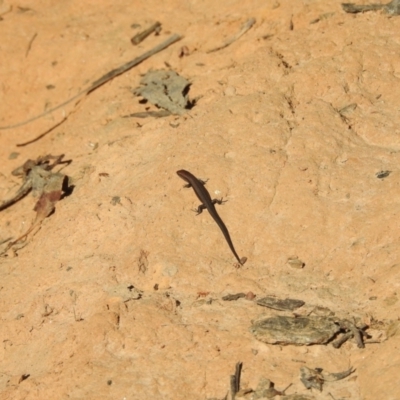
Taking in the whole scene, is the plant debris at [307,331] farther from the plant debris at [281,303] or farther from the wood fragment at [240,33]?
the wood fragment at [240,33]

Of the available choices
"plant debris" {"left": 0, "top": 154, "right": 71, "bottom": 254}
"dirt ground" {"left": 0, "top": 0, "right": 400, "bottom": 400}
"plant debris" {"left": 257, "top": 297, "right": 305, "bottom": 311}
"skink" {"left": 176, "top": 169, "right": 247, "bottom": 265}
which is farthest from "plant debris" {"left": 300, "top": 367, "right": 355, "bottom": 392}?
"plant debris" {"left": 0, "top": 154, "right": 71, "bottom": 254}

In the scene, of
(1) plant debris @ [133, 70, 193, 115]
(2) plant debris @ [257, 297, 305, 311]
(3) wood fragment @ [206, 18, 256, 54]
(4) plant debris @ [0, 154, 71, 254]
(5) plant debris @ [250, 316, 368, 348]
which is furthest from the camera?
(3) wood fragment @ [206, 18, 256, 54]

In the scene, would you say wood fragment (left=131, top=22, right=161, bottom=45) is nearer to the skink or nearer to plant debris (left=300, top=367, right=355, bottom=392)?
the skink

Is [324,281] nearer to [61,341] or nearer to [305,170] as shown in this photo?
[305,170]

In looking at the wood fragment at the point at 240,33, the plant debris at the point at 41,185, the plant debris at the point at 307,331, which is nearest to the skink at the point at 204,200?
the plant debris at the point at 307,331

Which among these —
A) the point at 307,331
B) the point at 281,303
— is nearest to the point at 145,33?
the point at 281,303

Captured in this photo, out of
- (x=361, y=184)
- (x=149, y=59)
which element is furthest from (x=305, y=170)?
(x=149, y=59)
